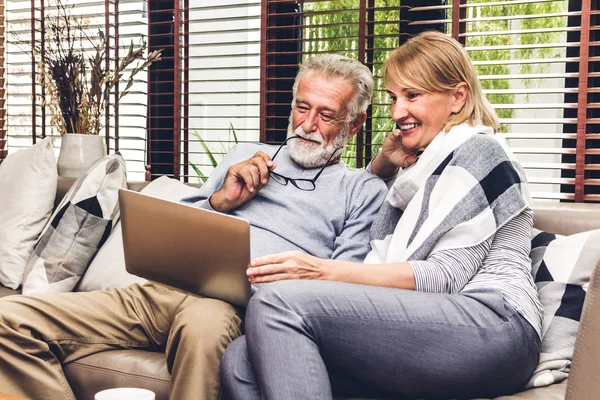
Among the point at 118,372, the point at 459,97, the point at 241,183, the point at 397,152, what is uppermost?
the point at 459,97

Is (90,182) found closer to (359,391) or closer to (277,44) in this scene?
(277,44)

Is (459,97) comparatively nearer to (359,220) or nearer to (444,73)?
(444,73)

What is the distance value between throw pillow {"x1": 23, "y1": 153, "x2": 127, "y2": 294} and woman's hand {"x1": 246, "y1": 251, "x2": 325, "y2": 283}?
3.41ft

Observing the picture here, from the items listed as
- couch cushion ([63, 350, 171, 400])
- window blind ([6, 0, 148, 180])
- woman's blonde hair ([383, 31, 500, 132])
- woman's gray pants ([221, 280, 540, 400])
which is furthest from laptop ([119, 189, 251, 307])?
window blind ([6, 0, 148, 180])

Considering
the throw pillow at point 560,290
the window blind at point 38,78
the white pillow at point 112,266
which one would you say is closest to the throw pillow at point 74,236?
the white pillow at point 112,266

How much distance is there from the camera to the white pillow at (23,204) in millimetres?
2426

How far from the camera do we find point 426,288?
4.76 ft

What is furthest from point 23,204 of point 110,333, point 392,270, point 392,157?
point 392,270

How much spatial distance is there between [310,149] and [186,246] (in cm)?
73

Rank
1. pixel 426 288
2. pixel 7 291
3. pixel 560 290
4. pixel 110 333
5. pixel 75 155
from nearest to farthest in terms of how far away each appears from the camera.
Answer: pixel 426 288
pixel 560 290
pixel 110 333
pixel 7 291
pixel 75 155

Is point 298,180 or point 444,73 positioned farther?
point 298,180

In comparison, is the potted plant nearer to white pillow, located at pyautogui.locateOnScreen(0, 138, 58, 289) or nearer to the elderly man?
white pillow, located at pyautogui.locateOnScreen(0, 138, 58, 289)

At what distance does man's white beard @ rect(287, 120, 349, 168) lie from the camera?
6.89ft

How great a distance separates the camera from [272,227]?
1.98 meters
